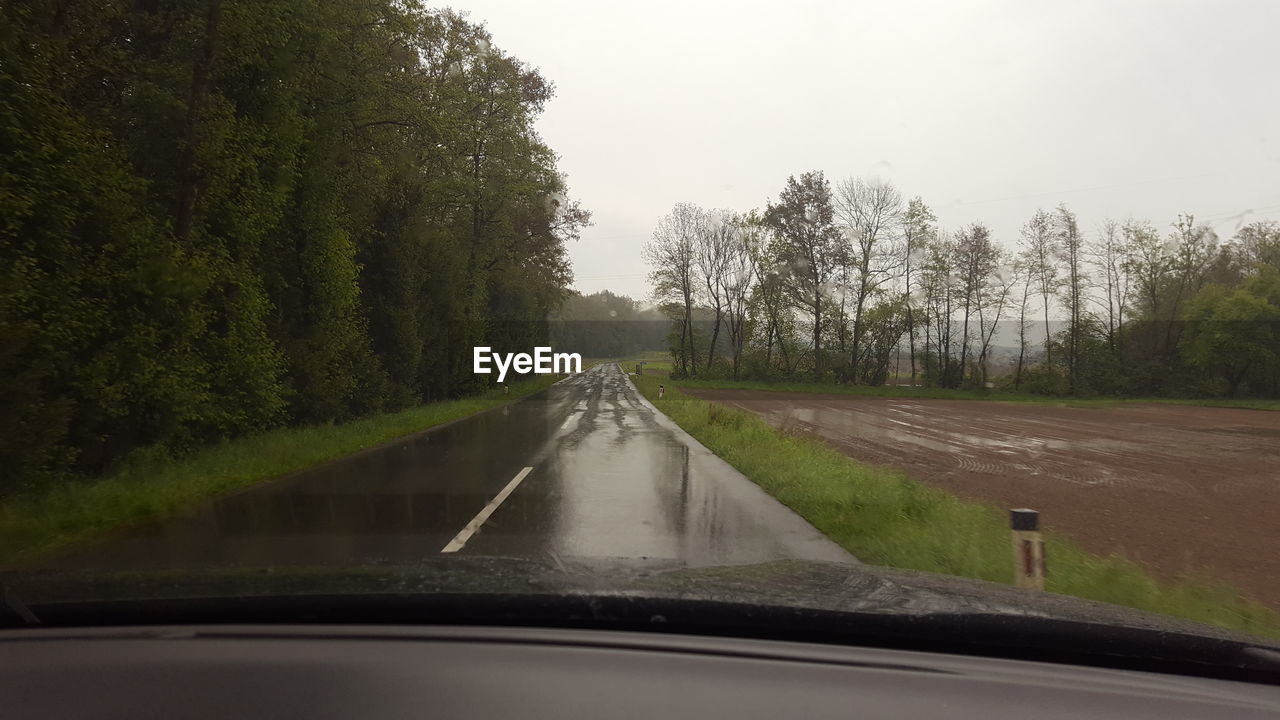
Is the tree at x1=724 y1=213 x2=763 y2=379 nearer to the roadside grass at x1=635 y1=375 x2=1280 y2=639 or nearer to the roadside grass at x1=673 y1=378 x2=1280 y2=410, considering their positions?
the roadside grass at x1=673 y1=378 x2=1280 y2=410

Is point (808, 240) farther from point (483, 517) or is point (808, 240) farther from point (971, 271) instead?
point (483, 517)

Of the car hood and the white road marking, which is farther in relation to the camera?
the white road marking

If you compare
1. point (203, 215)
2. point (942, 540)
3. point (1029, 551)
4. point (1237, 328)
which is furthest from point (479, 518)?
point (1237, 328)

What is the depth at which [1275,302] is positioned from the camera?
45.1 m

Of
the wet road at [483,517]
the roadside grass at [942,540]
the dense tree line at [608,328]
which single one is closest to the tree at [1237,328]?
the roadside grass at [942,540]

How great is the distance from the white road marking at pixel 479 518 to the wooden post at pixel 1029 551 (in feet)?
14.5

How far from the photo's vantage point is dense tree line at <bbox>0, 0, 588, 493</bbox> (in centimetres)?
750

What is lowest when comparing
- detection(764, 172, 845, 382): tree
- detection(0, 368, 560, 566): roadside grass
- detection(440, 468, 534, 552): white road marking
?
detection(440, 468, 534, 552): white road marking

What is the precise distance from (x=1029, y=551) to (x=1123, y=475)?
11.0 meters

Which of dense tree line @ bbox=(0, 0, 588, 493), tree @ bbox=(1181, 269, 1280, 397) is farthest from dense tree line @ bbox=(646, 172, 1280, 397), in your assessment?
dense tree line @ bbox=(0, 0, 588, 493)

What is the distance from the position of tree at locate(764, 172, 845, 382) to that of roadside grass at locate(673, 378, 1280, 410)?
6822mm

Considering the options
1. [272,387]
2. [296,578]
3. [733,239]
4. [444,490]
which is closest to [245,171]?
[272,387]

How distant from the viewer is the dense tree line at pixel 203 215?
750 centimetres

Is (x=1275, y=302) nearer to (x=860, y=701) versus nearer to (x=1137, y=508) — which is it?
(x=1137, y=508)
